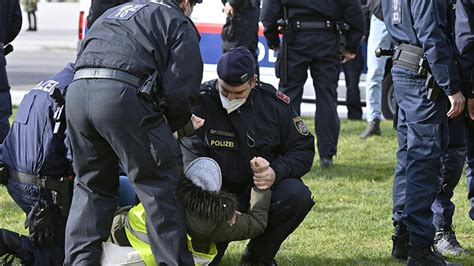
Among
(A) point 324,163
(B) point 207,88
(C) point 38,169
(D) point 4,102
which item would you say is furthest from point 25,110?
(A) point 324,163

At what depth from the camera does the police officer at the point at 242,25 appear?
9.58 m

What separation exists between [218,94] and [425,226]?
1.29 metres

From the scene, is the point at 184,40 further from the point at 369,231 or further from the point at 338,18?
the point at 338,18

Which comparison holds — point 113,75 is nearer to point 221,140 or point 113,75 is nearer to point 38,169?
point 38,169

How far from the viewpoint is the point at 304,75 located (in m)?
8.29

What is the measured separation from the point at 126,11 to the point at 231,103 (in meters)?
0.93

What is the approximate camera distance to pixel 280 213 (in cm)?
521

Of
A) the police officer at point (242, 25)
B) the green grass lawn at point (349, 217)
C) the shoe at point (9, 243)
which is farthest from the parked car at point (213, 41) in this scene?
the shoe at point (9, 243)

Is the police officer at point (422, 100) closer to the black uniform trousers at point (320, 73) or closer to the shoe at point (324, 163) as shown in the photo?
the black uniform trousers at point (320, 73)

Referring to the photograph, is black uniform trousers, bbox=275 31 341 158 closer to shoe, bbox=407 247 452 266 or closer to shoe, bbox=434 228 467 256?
shoe, bbox=434 228 467 256

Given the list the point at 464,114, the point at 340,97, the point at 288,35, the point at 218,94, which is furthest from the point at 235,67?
the point at 340,97

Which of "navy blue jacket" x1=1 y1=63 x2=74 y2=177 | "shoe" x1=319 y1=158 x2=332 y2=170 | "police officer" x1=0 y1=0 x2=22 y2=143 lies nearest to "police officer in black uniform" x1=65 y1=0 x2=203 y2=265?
"navy blue jacket" x1=1 y1=63 x2=74 y2=177

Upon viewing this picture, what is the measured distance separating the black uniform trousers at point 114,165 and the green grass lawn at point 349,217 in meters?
1.15

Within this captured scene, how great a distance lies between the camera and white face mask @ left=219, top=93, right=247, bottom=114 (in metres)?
5.28
